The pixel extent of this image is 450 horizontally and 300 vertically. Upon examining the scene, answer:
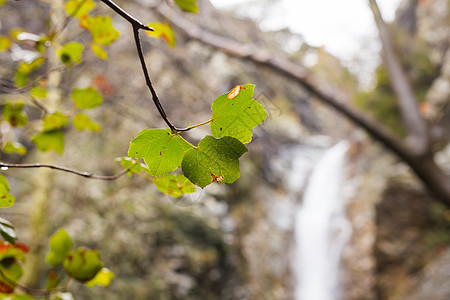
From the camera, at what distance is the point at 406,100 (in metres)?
2.07

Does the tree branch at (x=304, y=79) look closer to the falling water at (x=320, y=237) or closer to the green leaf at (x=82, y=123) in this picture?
the green leaf at (x=82, y=123)

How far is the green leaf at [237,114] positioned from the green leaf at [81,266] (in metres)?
0.26

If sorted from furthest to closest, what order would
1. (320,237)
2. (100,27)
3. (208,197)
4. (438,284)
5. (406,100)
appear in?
1. (320,237)
2. (208,197)
3. (406,100)
4. (438,284)
5. (100,27)

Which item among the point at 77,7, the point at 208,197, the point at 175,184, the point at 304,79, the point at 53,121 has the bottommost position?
the point at 175,184

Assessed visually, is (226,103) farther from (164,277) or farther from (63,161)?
(63,161)

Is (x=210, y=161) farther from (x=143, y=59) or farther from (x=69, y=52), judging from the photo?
(x=69, y=52)

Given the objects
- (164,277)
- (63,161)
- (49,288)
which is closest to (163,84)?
(63,161)

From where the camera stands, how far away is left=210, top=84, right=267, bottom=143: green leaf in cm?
21

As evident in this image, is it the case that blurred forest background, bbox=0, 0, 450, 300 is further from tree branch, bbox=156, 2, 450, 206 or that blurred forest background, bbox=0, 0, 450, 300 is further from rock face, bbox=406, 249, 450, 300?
tree branch, bbox=156, 2, 450, 206

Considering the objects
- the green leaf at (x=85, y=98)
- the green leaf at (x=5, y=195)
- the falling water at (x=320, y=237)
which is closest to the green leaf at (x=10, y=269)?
the green leaf at (x=5, y=195)

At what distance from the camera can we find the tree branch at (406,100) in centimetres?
187

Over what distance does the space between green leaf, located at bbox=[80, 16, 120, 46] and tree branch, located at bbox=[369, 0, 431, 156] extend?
2.06 m

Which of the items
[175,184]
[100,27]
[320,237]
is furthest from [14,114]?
[320,237]

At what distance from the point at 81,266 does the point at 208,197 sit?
6.95 feet
